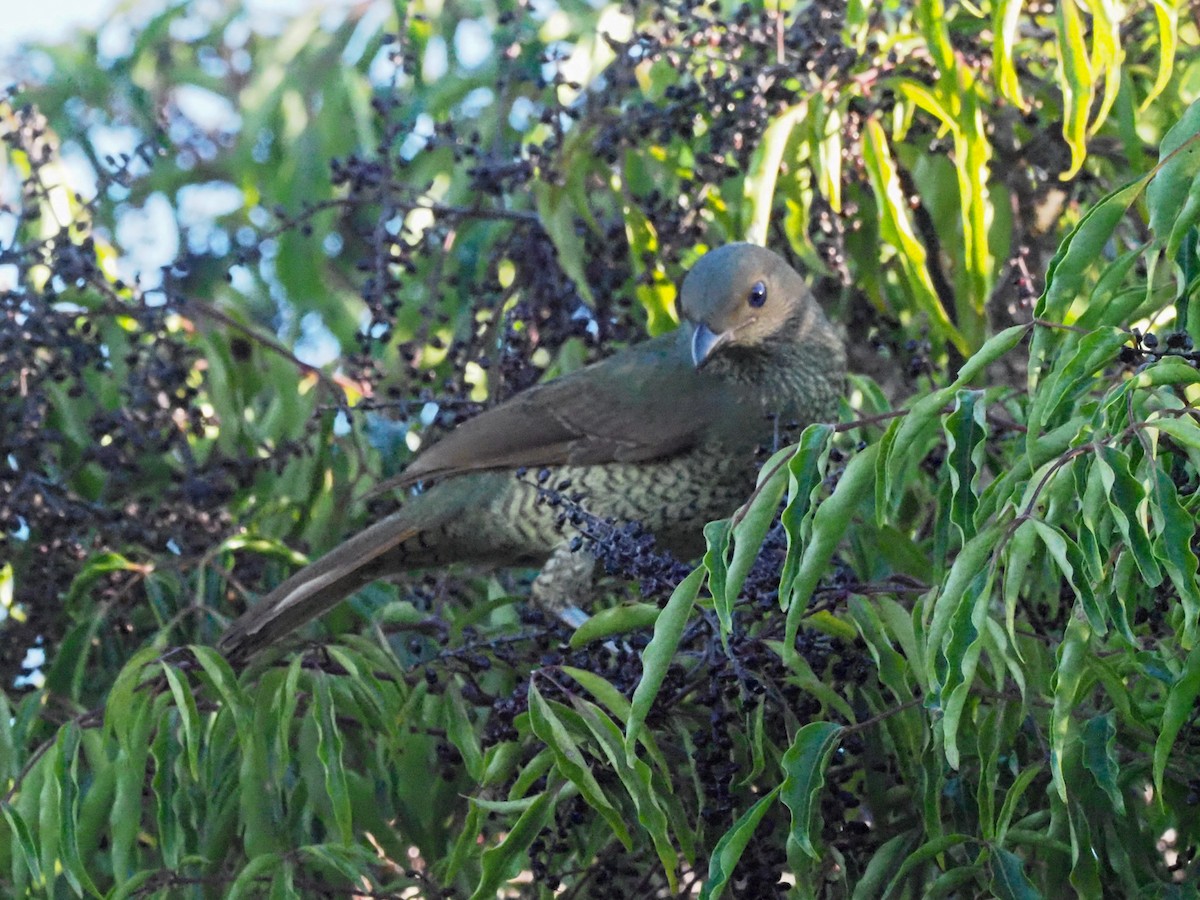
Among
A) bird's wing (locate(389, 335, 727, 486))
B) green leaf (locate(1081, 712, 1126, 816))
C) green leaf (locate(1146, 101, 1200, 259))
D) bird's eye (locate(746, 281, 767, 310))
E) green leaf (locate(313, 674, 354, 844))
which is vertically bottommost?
green leaf (locate(1081, 712, 1126, 816))

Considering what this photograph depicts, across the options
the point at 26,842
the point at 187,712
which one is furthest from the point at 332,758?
the point at 26,842

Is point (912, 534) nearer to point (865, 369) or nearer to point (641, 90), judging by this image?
point (865, 369)

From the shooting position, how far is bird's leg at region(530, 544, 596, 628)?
143 inches

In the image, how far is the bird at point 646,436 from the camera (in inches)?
148

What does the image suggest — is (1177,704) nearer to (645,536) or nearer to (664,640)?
(664,640)

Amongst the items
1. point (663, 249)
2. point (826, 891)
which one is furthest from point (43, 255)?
point (826, 891)

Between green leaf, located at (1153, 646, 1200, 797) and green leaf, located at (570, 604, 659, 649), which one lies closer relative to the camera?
green leaf, located at (1153, 646, 1200, 797)

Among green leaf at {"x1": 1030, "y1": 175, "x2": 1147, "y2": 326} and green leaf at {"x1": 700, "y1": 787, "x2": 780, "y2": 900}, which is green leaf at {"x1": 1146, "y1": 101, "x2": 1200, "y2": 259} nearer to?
green leaf at {"x1": 1030, "y1": 175, "x2": 1147, "y2": 326}

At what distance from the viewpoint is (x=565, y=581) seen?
3693 mm

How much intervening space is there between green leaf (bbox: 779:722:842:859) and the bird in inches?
57.1

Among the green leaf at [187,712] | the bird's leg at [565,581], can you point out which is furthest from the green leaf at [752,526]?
the bird's leg at [565,581]

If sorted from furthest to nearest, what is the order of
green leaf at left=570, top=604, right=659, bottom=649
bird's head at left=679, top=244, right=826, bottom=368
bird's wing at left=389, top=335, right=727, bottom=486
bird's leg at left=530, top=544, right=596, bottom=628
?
1. bird's wing at left=389, top=335, right=727, bottom=486
2. bird's head at left=679, top=244, right=826, bottom=368
3. bird's leg at left=530, top=544, right=596, bottom=628
4. green leaf at left=570, top=604, right=659, bottom=649

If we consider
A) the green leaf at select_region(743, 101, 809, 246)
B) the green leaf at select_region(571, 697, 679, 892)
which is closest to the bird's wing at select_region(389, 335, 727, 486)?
the green leaf at select_region(743, 101, 809, 246)

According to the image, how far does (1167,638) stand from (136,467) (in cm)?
218
